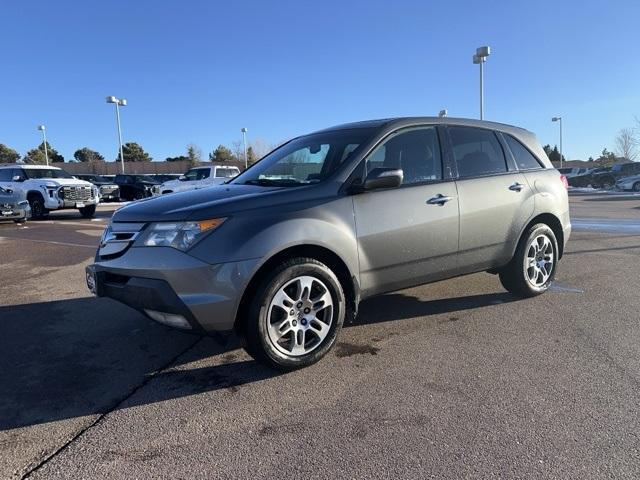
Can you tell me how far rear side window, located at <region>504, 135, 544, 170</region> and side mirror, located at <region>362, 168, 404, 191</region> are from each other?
207 centimetres

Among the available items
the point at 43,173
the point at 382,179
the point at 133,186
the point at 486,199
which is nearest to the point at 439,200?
the point at 486,199

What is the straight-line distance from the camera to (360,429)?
9.43ft

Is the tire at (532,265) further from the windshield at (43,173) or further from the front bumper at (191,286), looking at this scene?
the windshield at (43,173)

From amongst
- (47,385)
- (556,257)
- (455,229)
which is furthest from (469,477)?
(556,257)

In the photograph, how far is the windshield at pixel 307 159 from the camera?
13.7 feet

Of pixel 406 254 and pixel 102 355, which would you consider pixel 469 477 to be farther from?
pixel 102 355

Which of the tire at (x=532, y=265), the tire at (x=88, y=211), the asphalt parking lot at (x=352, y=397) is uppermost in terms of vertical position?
the tire at (x=88, y=211)

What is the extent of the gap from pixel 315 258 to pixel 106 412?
1738 millimetres

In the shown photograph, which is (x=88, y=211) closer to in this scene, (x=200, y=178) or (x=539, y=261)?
(x=200, y=178)

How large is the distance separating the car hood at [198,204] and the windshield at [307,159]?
12.8 inches

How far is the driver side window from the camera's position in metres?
4.27

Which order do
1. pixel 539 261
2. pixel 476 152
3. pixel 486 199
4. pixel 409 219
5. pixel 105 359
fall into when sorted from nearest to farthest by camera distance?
pixel 105 359, pixel 409 219, pixel 486 199, pixel 476 152, pixel 539 261

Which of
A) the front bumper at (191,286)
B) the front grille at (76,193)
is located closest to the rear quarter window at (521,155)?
the front bumper at (191,286)

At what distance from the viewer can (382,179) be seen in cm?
382
